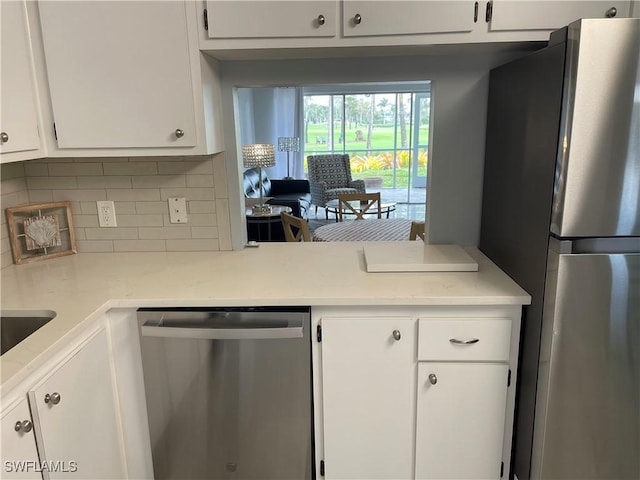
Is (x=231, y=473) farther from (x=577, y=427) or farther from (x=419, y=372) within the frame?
(x=577, y=427)

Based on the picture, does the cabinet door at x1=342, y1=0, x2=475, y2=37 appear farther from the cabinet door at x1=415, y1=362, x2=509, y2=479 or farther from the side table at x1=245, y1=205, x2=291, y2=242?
the side table at x1=245, y1=205, x2=291, y2=242

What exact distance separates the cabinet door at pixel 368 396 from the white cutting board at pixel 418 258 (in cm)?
26

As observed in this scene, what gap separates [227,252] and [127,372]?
0.66 meters

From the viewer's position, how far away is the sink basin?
146cm

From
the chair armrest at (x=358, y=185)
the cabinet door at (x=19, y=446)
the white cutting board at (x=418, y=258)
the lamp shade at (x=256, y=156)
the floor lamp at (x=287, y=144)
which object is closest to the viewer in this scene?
the cabinet door at (x=19, y=446)

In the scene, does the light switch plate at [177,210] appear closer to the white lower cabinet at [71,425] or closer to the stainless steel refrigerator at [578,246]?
the white lower cabinet at [71,425]

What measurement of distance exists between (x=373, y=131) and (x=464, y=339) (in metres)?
7.39

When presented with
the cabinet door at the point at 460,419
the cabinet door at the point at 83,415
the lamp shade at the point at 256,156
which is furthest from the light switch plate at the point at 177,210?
the lamp shade at the point at 256,156

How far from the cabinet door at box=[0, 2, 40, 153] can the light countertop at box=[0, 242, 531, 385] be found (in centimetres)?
50

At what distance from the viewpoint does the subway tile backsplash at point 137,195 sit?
201 centimetres

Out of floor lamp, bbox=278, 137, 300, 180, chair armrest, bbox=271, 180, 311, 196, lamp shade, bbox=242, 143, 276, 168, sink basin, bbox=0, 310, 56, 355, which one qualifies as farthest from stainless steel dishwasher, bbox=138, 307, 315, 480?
floor lamp, bbox=278, 137, 300, 180

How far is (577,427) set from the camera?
4.75 ft

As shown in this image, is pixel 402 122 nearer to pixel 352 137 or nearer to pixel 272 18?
pixel 352 137

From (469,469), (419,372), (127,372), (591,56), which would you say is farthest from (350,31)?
(469,469)
